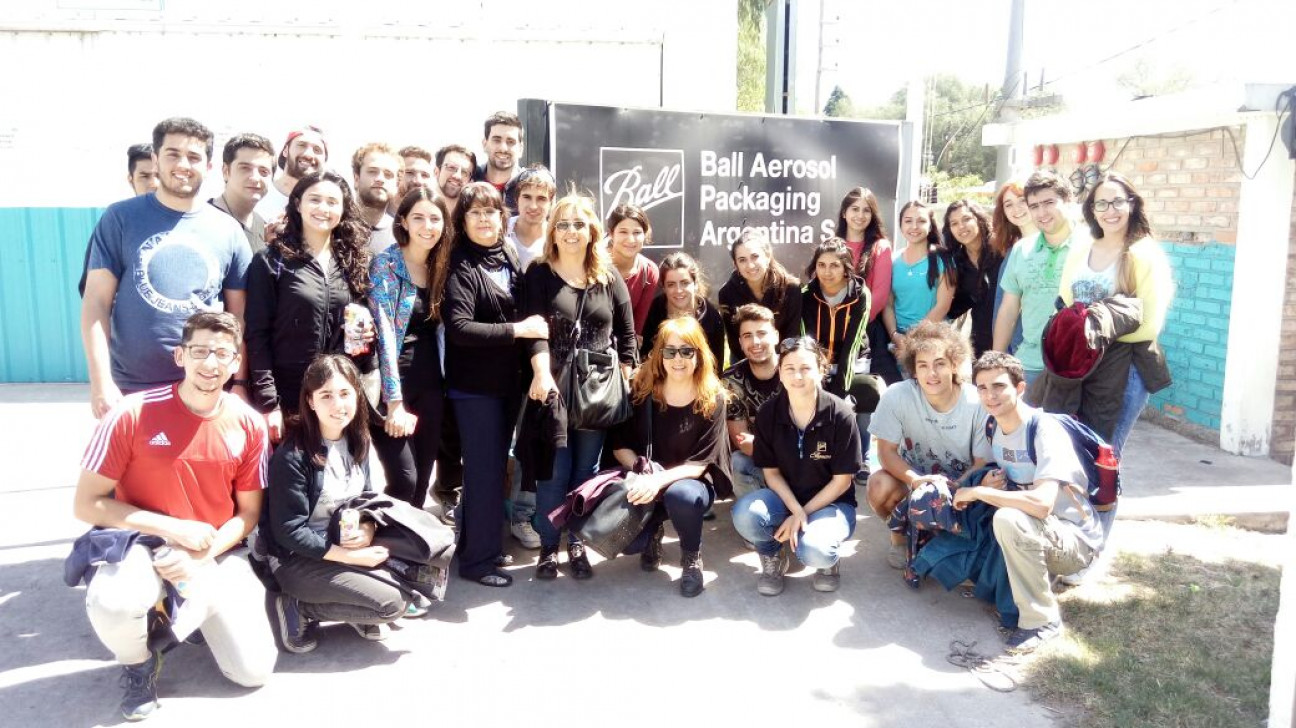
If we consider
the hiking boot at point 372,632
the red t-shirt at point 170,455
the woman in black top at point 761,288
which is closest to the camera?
the red t-shirt at point 170,455

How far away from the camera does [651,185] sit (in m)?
5.88

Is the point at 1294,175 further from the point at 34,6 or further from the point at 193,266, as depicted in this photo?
the point at 34,6

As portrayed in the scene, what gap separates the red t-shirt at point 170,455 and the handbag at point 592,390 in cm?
141

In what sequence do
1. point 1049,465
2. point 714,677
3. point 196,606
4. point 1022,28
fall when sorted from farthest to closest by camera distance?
1. point 1022,28
2. point 1049,465
3. point 714,677
4. point 196,606

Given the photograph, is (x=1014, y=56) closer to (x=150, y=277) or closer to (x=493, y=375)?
(x=493, y=375)

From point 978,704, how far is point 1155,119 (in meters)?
5.62

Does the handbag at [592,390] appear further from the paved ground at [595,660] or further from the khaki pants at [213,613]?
the khaki pants at [213,613]

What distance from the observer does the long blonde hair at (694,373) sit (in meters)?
4.46

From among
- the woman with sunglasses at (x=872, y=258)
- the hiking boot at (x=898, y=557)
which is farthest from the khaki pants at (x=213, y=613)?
the woman with sunglasses at (x=872, y=258)

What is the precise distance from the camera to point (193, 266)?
148 inches

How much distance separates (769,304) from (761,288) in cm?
10

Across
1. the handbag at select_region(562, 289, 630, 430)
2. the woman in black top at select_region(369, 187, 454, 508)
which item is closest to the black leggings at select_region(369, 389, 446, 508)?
the woman in black top at select_region(369, 187, 454, 508)

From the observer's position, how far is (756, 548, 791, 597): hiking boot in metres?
4.31

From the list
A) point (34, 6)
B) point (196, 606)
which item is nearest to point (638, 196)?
point (196, 606)
